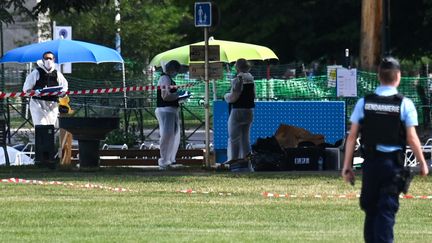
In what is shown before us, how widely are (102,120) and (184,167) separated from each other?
1.73 meters

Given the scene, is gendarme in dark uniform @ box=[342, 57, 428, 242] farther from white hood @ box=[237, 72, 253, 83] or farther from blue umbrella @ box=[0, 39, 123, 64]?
blue umbrella @ box=[0, 39, 123, 64]

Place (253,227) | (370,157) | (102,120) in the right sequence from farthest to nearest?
(102,120) < (253,227) < (370,157)

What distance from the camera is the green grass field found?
40.1 feet

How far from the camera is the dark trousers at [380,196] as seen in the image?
9844mm

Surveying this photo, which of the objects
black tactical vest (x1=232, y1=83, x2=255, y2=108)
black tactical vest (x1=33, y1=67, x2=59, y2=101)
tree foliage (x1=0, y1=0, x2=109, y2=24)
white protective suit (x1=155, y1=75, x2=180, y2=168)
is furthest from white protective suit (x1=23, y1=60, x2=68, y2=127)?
black tactical vest (x1=232, y1=83, x2=255, y2=108)

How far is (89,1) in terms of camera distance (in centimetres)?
2155

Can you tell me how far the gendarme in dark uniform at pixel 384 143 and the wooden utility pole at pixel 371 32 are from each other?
60.2 ft

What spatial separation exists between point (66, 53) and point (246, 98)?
21.5ft

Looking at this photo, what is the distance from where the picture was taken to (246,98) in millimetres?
20750

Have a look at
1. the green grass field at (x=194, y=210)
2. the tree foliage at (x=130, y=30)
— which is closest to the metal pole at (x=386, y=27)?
the green grass field at (x=194, y=210)

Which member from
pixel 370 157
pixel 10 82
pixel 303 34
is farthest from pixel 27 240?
pixel 303 34

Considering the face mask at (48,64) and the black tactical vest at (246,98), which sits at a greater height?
the face mask at (48,64)

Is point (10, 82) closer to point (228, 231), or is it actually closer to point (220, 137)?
point (220, 137)

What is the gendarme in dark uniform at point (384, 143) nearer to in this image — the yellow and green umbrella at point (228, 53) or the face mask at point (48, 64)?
the face mask at point (48, 64)
